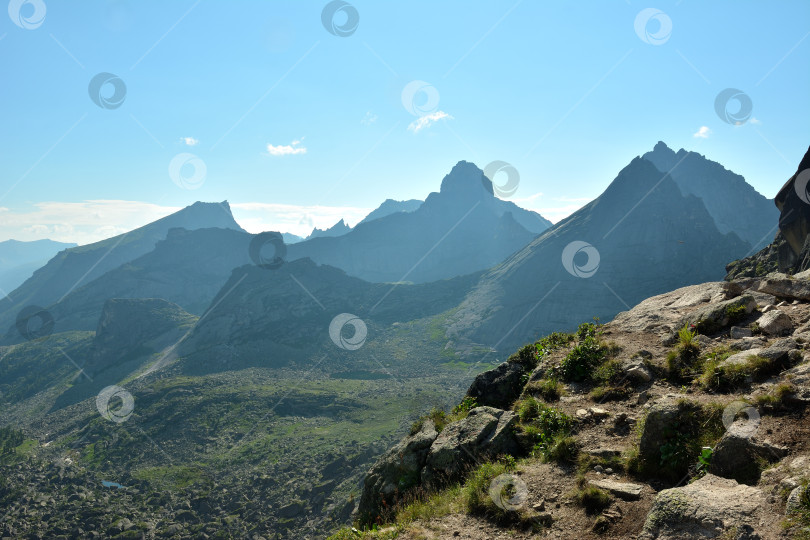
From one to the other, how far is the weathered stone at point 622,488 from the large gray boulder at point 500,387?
676 centimetres

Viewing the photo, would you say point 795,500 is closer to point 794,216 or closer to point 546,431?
point 546,431

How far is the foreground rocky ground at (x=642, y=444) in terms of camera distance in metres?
6.23

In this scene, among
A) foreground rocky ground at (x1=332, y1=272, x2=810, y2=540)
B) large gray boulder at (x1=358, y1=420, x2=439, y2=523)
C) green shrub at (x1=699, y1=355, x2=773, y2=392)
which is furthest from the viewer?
large gray boulder at (x1=358, y1=420, x2=439, y2=523)

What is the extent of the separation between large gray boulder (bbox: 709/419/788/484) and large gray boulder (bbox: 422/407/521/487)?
16.6 feet

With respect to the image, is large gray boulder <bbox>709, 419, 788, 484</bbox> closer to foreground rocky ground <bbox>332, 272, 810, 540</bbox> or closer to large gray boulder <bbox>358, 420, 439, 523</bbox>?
foreground rocky ground <bbox>332, 272, 810, 540</bbox>

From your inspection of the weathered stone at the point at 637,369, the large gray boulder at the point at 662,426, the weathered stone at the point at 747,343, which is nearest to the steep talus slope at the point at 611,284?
A: the weathered stone at the point at 637,369

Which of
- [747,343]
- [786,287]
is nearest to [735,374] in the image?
[747,343]

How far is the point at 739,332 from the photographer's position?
11.4 m

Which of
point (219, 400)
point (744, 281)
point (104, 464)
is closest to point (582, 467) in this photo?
point (744, 281)

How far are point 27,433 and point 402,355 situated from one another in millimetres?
127137

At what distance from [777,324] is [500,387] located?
29.3 ft

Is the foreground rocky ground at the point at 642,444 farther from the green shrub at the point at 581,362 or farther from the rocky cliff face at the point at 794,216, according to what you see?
the rocky cliff face at the point at 794,216

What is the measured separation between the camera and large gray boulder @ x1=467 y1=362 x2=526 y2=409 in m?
15.5

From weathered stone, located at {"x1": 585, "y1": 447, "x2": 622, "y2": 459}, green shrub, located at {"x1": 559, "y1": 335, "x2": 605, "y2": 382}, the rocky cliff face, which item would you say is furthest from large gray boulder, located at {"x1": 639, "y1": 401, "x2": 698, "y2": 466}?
the rocky cliff face
